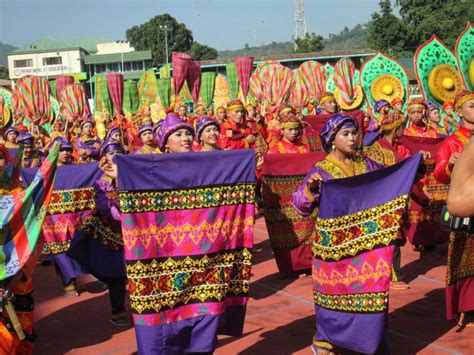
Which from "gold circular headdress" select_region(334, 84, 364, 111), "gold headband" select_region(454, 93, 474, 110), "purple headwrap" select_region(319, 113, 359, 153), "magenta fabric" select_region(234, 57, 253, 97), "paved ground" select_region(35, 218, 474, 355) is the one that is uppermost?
"magenta fabric" select_region(234, 57, 253, 97)

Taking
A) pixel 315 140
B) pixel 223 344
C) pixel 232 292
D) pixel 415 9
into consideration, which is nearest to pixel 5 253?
pixel 232 292

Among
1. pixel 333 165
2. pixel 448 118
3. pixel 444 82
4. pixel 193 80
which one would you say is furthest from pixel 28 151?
pixel 193 80

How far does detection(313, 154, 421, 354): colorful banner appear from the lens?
4402mm

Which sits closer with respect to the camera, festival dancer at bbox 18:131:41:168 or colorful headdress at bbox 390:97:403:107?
festival dancer at bbox 18:131:41:168

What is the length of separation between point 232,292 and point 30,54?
308 ft

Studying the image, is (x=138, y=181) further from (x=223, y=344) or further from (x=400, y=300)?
(x=400, y=300)

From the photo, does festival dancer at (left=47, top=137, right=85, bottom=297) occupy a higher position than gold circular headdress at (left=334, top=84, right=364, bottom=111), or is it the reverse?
gold circular headdress at (left=334, top=84, right=364, bottom=111)

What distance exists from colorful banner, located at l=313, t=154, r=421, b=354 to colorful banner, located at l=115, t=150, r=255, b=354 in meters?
0.57

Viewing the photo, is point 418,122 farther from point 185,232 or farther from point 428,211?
point 185,232

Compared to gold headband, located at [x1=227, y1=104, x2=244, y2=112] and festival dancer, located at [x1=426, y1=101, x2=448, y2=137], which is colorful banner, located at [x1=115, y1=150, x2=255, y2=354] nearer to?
gold headband, located at [x1=227, y1=104, x2=244, y2=112]

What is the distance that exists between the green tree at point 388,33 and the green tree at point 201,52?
130 feet

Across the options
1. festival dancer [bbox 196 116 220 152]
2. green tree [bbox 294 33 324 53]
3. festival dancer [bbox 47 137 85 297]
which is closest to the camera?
festival dancer [bbox 196 116 220 152]

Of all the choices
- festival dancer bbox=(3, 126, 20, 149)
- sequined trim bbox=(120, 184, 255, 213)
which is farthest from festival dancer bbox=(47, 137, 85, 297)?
sequined trim bbox=(120, 184, 255, 213)

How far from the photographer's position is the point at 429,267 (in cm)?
778
